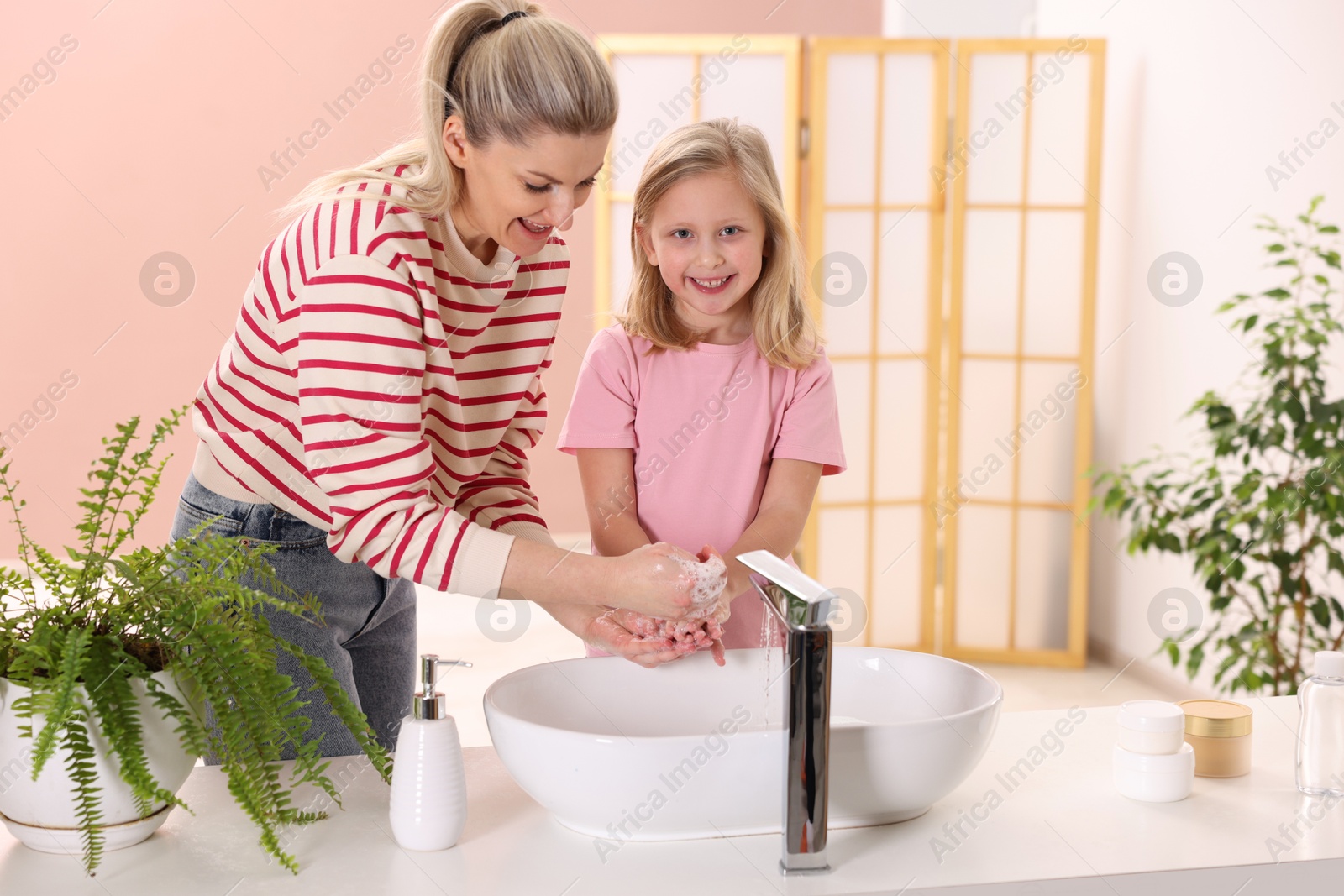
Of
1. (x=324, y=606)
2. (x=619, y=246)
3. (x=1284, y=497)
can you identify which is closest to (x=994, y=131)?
(x=619, y=246)

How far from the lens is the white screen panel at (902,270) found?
3.60 metres

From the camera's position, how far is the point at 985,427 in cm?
365

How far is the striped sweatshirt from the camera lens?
1.06m

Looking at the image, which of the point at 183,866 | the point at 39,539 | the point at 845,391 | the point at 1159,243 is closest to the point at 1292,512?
the point at 1159,243

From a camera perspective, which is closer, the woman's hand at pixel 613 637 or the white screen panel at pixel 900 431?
the woman's hand at pixel 613 637

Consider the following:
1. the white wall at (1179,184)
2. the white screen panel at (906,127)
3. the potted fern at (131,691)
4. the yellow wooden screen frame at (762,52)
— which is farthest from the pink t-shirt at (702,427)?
the white screen panel at (906,127)

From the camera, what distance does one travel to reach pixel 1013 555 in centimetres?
371

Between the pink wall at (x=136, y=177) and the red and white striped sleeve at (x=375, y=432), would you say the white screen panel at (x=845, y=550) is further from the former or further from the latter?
the red and white striped sleeve at (x=375, y=432)

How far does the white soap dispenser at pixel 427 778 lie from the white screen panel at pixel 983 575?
115 inches

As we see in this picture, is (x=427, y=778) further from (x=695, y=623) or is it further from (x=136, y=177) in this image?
(x=136, y=177)

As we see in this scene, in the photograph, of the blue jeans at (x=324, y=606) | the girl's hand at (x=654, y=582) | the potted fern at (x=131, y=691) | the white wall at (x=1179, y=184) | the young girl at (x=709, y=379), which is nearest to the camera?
the potted fern at (x=131, y=691)

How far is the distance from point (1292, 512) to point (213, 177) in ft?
12.5

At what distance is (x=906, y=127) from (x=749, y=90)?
47 cm

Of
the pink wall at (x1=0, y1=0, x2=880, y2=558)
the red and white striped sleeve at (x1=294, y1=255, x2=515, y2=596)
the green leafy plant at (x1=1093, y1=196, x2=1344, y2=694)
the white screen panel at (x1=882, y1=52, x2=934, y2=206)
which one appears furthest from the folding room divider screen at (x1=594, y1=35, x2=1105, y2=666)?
the red and white striped sleeve at (x1=294, y1=255, x2=515, y2=596)
